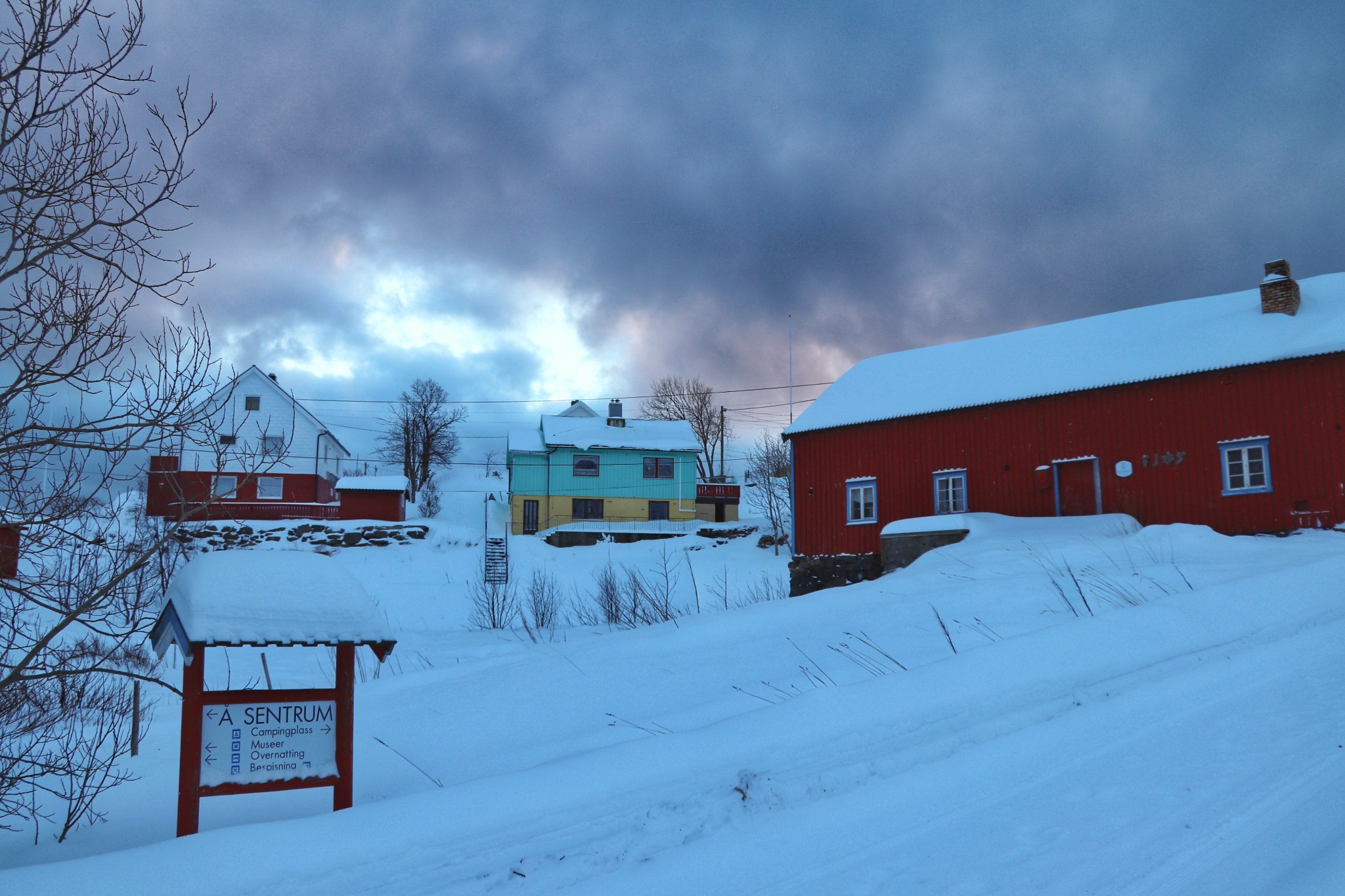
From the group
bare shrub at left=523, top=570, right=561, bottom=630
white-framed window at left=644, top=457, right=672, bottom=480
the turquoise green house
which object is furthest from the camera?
white-framed window at left=644, top=457, right=672, bottom=480

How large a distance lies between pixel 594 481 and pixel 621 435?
9.20ft

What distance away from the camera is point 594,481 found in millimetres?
42312

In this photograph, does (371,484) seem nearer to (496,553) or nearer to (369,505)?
(369,505)

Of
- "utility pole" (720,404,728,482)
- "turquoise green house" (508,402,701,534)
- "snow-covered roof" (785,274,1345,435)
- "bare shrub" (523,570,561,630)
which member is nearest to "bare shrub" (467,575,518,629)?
"bare shrub" (523,570,561,630)

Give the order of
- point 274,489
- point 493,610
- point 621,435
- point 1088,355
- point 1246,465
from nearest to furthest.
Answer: point 1246,465
point 493,610
point 1088,355
point 274,489
point 621,435

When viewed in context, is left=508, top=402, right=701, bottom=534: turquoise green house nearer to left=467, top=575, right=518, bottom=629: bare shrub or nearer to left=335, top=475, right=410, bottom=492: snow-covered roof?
left=335, top=475, right=410, bottom=492: snow-covered roof

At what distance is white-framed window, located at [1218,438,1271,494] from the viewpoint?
18.1 m

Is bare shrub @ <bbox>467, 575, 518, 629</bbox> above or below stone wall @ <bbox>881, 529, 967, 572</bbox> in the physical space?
below

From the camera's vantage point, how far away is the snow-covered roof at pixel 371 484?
36.3 m

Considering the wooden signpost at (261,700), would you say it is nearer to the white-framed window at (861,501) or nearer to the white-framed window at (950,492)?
the white-framed window at (950,492)

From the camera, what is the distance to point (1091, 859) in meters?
4.02

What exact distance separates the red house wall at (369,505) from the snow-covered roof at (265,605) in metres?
32.5

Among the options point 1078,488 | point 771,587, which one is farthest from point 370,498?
point 1078,488

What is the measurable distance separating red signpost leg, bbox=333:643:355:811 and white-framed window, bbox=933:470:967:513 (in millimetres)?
19616
